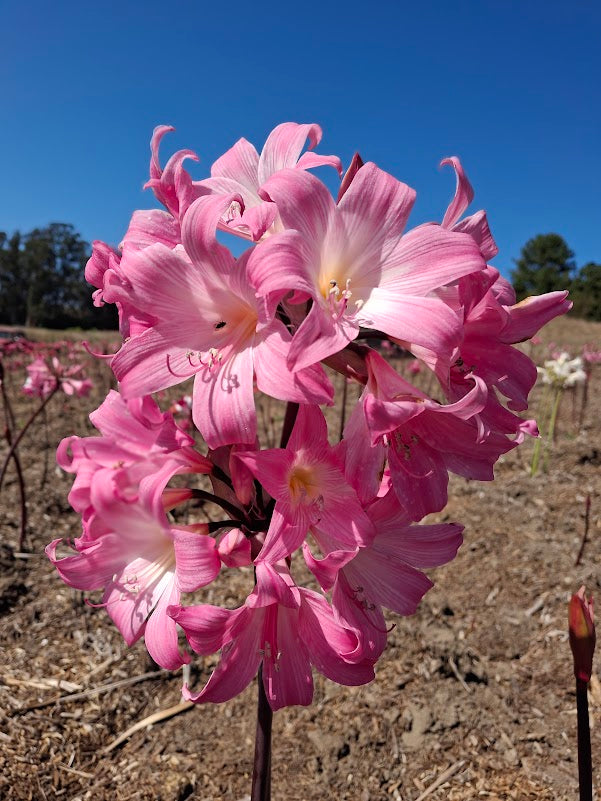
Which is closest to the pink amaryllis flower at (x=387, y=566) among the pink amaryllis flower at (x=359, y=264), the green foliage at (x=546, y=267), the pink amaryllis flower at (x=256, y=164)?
the pink amaryllis flower at (x=359, y=264)

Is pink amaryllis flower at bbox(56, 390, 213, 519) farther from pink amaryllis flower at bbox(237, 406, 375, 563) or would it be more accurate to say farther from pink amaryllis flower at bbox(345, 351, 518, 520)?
pink amaryllis flower at bbox(345, 351, 518, 520)

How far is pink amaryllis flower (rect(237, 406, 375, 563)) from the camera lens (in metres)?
1.10

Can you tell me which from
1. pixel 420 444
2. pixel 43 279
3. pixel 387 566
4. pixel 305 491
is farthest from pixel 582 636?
pixel 43 279

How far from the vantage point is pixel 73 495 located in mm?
1104

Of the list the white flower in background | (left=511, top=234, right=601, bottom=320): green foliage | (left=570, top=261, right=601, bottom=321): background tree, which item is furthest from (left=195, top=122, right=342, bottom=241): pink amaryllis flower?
(left=511, top=234, right=601, bottom=320): green foliage

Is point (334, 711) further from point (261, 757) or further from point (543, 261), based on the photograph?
point (543, 261)

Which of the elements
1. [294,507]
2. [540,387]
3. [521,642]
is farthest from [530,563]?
[540,387]

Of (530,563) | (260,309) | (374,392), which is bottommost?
(530,563)

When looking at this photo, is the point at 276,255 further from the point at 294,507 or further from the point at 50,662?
the point at 50,662

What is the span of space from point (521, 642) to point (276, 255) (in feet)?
9.14

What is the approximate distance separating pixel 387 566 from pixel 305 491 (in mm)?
306

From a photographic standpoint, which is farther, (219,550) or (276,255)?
(219,550)

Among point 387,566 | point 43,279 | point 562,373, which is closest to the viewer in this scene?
point 387,566

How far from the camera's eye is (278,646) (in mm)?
1232
